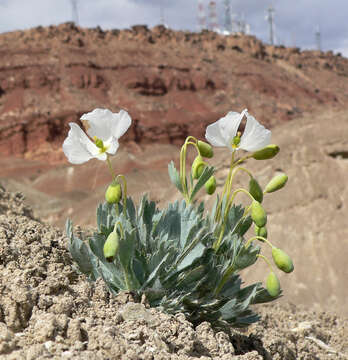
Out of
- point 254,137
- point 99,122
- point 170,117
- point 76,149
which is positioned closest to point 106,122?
point 99,122

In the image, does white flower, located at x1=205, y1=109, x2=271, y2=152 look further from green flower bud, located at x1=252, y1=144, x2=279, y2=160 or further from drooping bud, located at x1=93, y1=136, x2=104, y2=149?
drooping bud, located at x1=93, y1=136, x2=104, y2=149

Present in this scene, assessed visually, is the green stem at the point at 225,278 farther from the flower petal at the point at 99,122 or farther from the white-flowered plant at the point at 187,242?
the flower petal at the point at 99,122

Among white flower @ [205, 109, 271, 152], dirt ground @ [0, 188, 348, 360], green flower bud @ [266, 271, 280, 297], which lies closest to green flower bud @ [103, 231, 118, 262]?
dirt ground @ [0, 188, 348, 360]

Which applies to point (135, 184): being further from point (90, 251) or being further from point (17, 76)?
point (17, 76)

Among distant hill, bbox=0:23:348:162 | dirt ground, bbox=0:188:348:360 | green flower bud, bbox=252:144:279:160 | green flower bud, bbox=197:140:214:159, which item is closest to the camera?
dirt ground, bbox=0:188:348:360

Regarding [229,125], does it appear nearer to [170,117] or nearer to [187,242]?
[187,242]

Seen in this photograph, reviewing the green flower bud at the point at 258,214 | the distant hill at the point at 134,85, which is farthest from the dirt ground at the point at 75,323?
the distant hill at the point at 134,85

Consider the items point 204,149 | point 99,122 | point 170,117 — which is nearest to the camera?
point 99,122
